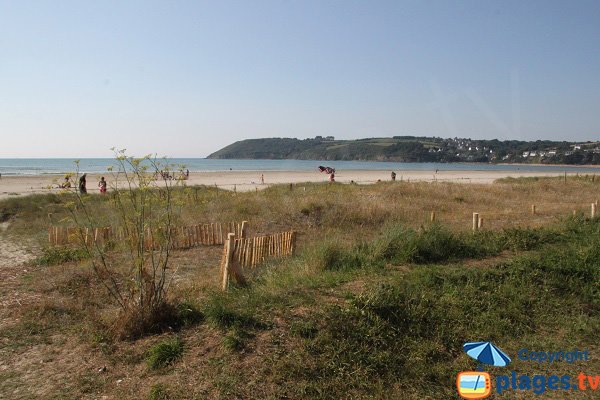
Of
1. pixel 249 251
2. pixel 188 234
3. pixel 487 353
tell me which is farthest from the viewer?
pixel 188 234

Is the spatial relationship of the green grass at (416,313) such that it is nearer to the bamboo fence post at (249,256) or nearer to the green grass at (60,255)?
the bamboo fence post at (249,256)

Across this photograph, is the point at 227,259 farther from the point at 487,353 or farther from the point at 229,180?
the point at 229,180

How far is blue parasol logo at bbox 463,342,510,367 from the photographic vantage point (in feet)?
16.5

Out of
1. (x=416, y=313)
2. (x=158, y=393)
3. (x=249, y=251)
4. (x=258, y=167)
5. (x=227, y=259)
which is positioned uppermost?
(x=258, y=167)

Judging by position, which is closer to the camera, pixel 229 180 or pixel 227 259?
pixel 227 259

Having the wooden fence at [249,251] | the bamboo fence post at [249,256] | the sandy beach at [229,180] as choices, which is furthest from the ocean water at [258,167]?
the bamboo fence post at [249,256]

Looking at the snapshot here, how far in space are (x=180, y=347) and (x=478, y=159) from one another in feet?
504

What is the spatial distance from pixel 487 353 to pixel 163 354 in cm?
383

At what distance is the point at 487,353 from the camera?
5223 mm

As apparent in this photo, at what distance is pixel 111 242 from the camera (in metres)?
11.2

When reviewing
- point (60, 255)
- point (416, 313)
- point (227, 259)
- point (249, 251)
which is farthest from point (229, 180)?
point (416, 313)

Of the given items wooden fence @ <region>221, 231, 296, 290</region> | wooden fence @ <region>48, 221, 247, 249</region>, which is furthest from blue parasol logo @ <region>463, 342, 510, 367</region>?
wooden fence @ <region>48, 221, 247, 249</region>

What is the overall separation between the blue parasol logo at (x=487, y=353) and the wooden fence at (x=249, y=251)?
3837mm

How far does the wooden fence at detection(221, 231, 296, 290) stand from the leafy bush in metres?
2.22
